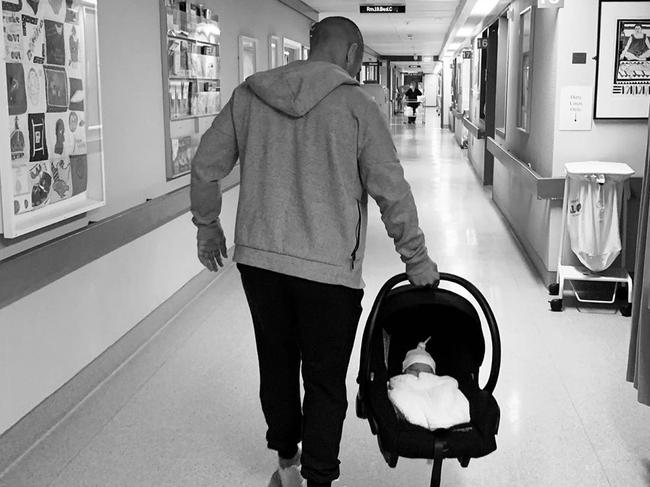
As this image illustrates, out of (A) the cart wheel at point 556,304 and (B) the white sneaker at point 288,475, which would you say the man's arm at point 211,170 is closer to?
(B) the white sneaker at point 288,475

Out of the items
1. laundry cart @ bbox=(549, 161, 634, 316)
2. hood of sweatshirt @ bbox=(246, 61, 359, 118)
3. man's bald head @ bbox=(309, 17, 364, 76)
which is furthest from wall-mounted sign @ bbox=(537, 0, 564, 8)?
hood of sweatshirt @ bbox=(246, 61, 359, 118)

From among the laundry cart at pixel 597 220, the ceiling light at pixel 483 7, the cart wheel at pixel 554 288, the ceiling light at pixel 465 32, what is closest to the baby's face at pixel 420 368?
the laundry cart at pixel 597 220

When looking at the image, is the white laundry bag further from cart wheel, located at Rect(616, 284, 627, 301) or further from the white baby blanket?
the white baby blanket

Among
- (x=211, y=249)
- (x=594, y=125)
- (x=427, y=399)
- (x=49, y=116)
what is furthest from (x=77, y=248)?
(x=594, y=125)

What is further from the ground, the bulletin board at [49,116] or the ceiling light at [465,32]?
the ceiling light at [465,32]

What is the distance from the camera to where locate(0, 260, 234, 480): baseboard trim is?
320cm

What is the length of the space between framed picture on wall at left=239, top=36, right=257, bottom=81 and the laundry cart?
329 centimetres

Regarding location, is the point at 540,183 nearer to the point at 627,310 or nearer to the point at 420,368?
the point at 627,310

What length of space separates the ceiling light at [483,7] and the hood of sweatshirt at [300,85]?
797 cm

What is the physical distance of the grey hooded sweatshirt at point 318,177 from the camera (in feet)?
7.99

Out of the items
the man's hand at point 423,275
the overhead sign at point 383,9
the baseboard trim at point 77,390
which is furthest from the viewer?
the overhead sign at point 383,9

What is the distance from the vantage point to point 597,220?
5.50 m

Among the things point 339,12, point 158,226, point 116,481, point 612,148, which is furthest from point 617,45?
point 339,12

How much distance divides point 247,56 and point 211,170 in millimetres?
5589
